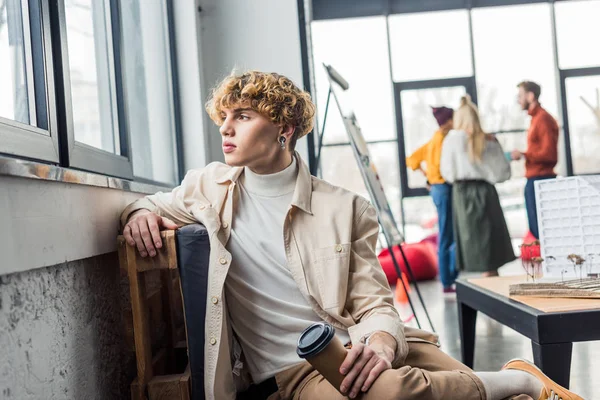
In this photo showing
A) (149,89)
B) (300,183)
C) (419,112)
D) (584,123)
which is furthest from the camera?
(584,123)

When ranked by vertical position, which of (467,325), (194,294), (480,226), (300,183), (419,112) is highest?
Answer: (419,112)

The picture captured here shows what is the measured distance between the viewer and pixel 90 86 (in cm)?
219

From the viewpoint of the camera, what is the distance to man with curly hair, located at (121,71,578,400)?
1733 millimetres

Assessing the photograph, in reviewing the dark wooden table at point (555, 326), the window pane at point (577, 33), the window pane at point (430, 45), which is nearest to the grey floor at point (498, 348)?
the dark wooden table at point (555, 326)

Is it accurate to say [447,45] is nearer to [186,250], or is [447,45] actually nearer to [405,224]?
[405,224]

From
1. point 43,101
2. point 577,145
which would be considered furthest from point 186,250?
point 577,145

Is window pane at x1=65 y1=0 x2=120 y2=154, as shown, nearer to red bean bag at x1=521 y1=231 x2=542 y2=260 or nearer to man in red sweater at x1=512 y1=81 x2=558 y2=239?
red bean bag at x1=521 y1=231 x2=542 y2=260

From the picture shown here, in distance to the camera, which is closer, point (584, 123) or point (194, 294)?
point (194, 294)

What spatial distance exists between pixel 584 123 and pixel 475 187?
3960 mm

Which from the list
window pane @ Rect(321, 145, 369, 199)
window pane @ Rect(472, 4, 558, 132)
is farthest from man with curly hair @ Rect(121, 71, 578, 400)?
window pane @ Rect(472, 4, 558, 132)

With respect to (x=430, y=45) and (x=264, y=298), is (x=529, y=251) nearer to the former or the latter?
(x=264, y=298)

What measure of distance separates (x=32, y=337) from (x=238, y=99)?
2.87ft

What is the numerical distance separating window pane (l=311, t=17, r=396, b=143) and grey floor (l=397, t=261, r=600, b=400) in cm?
363

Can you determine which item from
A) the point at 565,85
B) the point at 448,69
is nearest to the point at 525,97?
the point at 448,69
